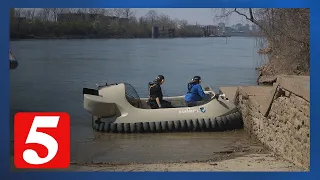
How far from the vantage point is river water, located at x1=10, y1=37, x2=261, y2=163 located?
4.98 metres

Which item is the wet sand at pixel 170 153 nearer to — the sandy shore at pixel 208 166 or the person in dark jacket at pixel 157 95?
the sandy shore at pixel 208 166

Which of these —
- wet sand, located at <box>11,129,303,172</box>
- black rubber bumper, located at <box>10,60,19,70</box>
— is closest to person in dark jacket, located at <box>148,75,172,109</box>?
wet sand, located at <box>11,129,303,172</box>

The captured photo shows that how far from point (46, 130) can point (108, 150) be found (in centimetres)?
72

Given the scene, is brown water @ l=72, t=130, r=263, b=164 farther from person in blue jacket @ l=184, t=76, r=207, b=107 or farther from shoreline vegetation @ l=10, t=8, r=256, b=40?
shoreline vegetation @ l=10, t=8, r=256, b=40

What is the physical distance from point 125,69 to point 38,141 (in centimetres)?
109

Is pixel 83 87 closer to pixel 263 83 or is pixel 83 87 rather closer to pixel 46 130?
pixel 46 130

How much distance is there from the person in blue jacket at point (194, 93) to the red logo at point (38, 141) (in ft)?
4.18

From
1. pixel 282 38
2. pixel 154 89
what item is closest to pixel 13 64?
pixel 154 89

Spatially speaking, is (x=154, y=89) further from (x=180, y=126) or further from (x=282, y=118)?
(x=282, y=118)

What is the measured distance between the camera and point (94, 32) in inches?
201

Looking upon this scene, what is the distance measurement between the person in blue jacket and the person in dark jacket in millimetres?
219

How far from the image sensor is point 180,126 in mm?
5773

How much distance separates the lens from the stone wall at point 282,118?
4680mm
